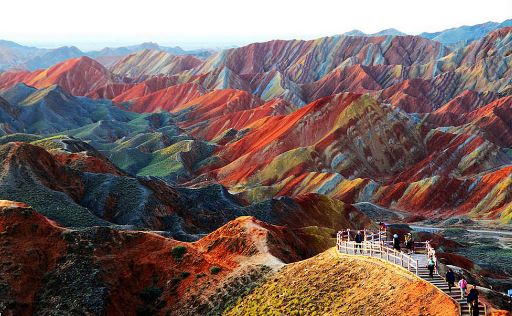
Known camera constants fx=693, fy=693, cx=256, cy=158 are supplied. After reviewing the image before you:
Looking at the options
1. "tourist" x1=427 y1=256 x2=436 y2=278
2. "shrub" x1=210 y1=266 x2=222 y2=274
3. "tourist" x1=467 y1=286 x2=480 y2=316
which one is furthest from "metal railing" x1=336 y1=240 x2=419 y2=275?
"shrub" x1=210 y1=266 x2=222 y2=274

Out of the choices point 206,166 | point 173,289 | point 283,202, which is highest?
point 173,289

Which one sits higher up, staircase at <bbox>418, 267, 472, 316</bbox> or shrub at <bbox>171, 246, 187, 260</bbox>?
staircase at <bbox>418, 267, 472, 316</bbox>

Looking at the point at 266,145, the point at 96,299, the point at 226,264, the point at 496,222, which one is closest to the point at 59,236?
the point at 96,299

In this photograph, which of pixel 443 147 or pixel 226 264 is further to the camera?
pixel 443 147

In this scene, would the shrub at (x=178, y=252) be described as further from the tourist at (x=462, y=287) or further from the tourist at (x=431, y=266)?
the tourist at (x=462, y=287)

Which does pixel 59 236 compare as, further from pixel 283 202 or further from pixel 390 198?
pixel 390 198

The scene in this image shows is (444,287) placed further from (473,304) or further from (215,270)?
(215,270)

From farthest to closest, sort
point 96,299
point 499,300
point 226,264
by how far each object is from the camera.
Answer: point 226,264 → point 96,299 → point 499,300

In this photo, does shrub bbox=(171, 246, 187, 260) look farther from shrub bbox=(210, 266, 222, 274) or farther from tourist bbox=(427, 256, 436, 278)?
tourist bbox=(427, 256, 436, 278)

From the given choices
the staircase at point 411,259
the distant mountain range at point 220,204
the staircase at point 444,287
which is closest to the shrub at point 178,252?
the distant mountain range at point 220,204
